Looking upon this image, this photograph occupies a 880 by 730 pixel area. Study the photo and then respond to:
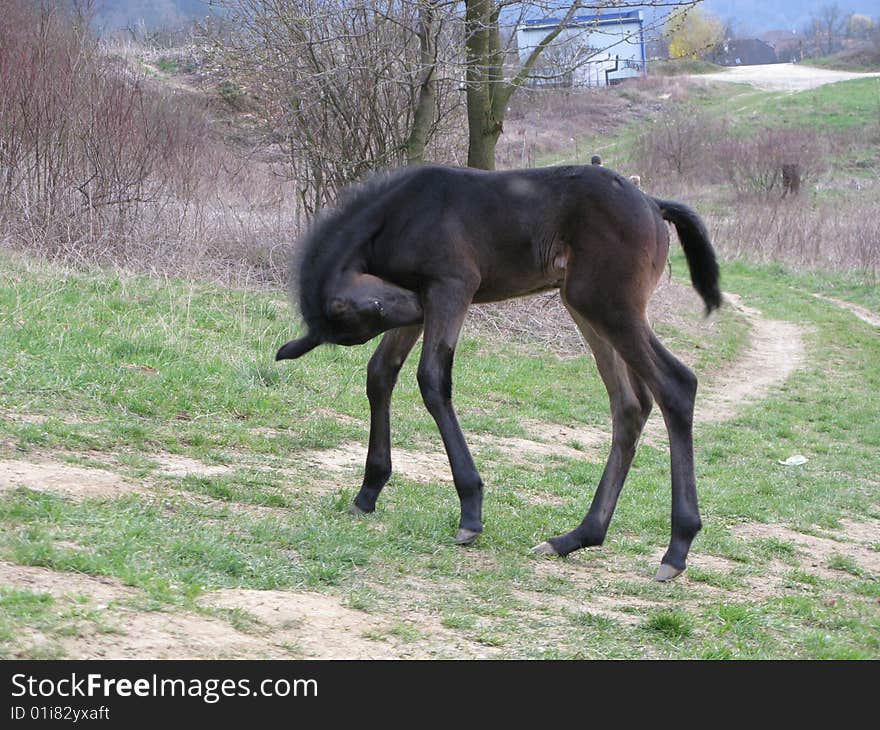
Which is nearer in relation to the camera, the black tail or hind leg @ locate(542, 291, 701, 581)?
hind leg @ locate(542, 291, 701, 581)

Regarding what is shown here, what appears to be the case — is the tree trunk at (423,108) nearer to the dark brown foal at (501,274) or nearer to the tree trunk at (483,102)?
the tree trunk at (483,102)

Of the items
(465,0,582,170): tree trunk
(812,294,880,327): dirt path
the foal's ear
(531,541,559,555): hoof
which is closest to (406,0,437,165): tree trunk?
(465,0,582,170): tree trunk

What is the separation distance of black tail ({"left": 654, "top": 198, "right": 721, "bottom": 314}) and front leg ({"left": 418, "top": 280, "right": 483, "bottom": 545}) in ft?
4.91

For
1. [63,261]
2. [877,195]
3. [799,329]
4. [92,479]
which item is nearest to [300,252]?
[92,479]

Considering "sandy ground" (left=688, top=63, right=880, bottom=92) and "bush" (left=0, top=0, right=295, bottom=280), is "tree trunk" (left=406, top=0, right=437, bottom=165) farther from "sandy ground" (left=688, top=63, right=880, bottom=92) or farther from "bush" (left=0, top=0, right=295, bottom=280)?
"sandy ground" (left=688, top=63, right=880, bottom=92)

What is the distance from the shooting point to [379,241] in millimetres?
6289

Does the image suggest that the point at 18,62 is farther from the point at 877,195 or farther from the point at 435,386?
the point at 877,195

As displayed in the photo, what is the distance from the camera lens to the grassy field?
14.1ft

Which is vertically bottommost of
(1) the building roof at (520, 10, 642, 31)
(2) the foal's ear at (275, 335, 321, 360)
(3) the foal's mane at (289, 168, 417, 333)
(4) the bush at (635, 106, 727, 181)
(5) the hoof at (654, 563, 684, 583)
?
(5) the hoof at (654, 563, 684, 583)

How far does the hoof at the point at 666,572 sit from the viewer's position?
583 cm

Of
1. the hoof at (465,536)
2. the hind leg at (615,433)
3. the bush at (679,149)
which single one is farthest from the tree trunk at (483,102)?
the bush at (679,149)

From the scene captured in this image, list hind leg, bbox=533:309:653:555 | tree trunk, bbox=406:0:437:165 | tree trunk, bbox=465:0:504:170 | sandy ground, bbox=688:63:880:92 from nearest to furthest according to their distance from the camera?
hind leg, bbox=533:309:653:555 < tree trunk, bbox=406:0:437:165 < tree trunk, bbox=465:0:504:170 < sandy ground, bbox=688:63:880:92
